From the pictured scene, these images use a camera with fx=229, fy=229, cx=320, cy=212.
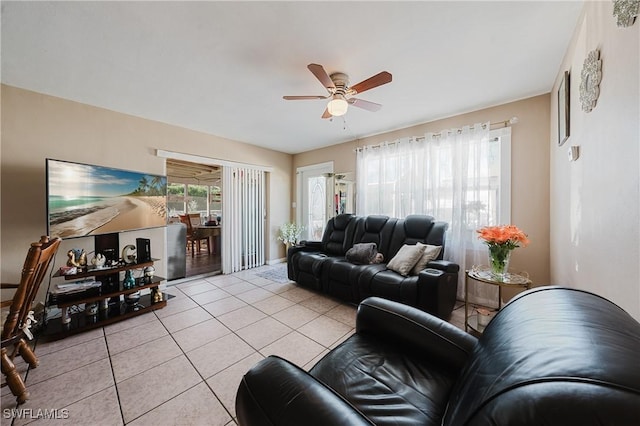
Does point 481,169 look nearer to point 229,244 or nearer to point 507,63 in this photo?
point 507,63

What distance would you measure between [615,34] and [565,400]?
161 centimetres

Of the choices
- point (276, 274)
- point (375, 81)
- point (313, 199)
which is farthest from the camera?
point (313, 199)

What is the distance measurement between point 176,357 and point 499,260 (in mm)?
2846

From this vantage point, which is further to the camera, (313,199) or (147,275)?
(313,199)

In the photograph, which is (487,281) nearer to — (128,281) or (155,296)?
(155,296)

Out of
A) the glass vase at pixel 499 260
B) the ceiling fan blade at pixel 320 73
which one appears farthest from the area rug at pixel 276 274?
the ceiling fan blade at pixel 320 73

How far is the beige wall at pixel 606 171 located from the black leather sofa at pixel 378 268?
93cm

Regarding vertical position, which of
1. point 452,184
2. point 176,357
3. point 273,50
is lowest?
point 176,357

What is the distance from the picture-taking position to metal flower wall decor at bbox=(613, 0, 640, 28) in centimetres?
87

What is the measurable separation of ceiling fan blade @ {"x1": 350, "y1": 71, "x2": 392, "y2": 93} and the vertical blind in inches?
116

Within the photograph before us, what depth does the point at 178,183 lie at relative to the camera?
7.15 meters

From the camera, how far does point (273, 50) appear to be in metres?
1.80

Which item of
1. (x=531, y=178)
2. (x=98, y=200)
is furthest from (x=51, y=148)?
(x=531, y=178)

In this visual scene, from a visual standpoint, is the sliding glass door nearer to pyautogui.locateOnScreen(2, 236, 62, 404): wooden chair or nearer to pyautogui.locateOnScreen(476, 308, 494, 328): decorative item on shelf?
pyautogui.locateOnScreen(476, 308, 494, 328): decorative item on shelf
